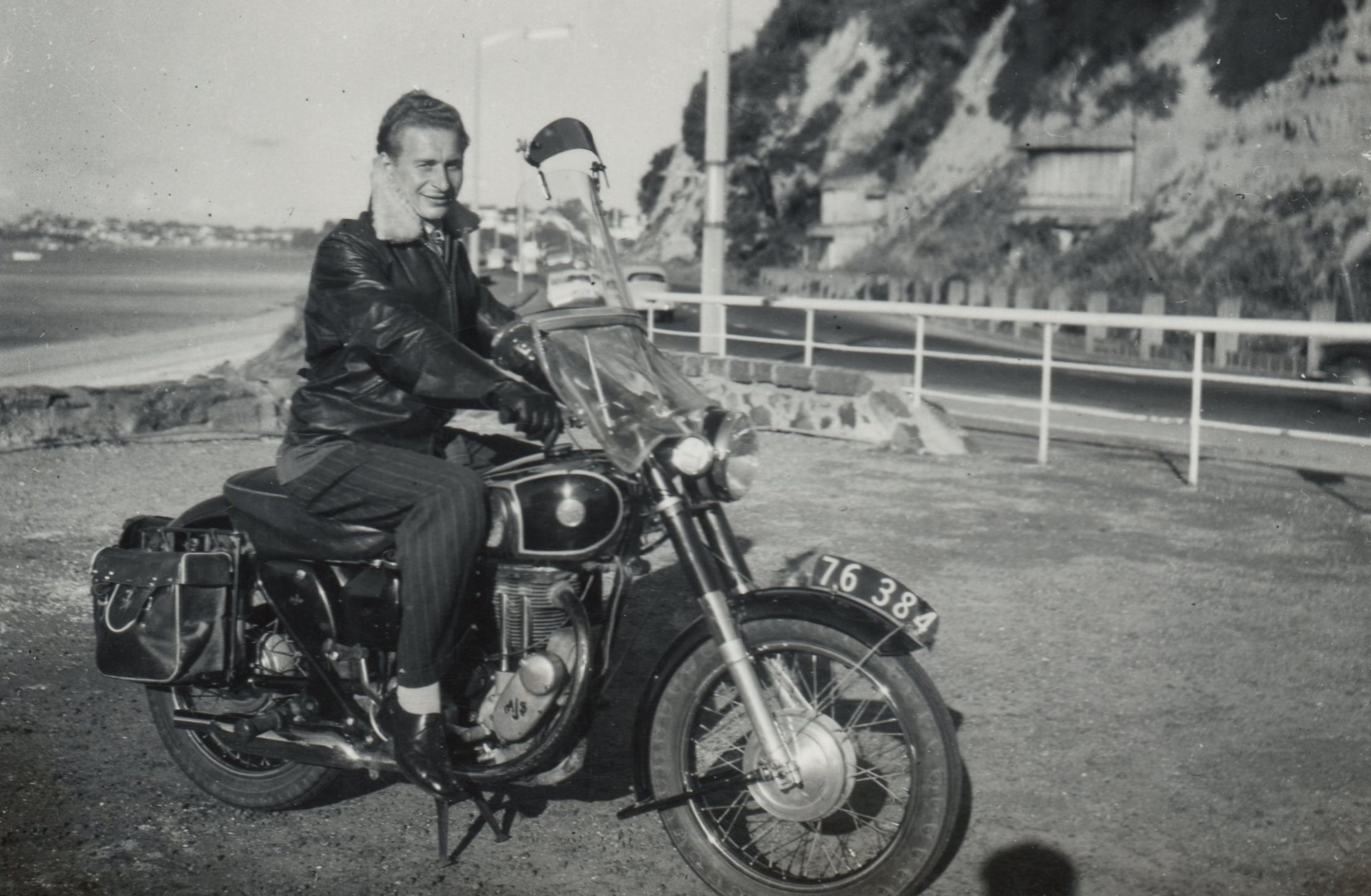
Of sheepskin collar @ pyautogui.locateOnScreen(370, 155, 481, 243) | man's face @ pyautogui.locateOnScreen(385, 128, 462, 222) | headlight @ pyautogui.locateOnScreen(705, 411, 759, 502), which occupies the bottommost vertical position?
headlight @ pyautogui.locateOnScreen(705, 411, 759, 502)

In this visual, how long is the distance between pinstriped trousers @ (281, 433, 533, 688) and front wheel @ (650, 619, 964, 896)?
564 millimetres

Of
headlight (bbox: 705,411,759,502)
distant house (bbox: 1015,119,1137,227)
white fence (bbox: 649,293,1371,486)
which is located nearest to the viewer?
headlight (bbox: 705,411,759,502)

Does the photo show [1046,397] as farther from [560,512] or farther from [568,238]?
[560,512]

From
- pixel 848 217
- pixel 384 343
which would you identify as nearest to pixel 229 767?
pixel 384 343

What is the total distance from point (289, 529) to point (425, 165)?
3.29 feet

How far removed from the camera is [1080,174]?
43.9 meters

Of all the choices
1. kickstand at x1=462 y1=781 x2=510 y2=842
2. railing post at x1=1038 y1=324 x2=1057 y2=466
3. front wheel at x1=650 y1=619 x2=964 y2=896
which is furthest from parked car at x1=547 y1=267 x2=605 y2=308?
railing post at x1=1038 y1=324 x2=1057 y2=466

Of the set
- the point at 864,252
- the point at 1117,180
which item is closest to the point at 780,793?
the point at 1117,180

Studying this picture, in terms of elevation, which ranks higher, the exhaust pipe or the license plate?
the license plate

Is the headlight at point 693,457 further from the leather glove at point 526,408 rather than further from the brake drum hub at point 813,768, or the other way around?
the brake drum hub at point 813,768

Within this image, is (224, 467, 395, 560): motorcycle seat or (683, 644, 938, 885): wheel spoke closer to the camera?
(683, 644, 938, 885): wheel spoke

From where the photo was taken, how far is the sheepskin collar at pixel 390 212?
370 centimetres

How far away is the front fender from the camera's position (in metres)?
3.21

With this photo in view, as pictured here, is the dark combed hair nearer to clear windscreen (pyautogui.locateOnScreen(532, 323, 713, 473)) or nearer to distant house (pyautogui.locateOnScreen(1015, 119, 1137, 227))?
clear windscreen (pyautogui.locateOnScreen(532, 323, 713, 473))
